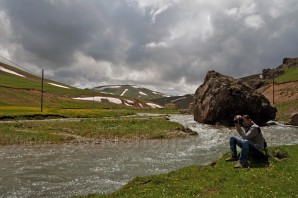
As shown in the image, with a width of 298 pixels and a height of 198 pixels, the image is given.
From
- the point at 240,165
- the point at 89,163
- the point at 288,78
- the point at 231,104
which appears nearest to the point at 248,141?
the point at 240,165

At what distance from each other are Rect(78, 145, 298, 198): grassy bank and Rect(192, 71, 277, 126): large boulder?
4465cm

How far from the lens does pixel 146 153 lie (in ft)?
109

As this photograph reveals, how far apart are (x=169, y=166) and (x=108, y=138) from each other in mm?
18918

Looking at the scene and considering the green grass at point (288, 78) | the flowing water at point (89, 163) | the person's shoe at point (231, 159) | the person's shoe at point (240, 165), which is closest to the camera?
the flowing water at point (89, 163)

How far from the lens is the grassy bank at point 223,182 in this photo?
17.2m

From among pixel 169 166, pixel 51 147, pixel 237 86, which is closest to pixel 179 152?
pixel 169 166

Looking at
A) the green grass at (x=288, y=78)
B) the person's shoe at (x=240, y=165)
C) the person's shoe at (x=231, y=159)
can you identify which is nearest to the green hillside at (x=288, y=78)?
the green grass at (x=288, y=78)

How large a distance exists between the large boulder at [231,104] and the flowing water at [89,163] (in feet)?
85.8

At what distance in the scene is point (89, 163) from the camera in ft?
92.8

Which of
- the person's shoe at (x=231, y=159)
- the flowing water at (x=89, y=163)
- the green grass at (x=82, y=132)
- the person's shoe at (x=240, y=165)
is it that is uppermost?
the green grass at (x=82, y=132)

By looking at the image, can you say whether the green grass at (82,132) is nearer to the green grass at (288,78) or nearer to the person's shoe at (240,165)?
the person's shoe at (240,165)

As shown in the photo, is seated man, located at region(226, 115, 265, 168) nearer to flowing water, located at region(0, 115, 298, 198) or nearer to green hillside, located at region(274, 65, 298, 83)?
flowing water, located at region(0, 115, 298, 198)

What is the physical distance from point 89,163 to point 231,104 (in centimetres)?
4527

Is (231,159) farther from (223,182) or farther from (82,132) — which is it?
(82,132)
